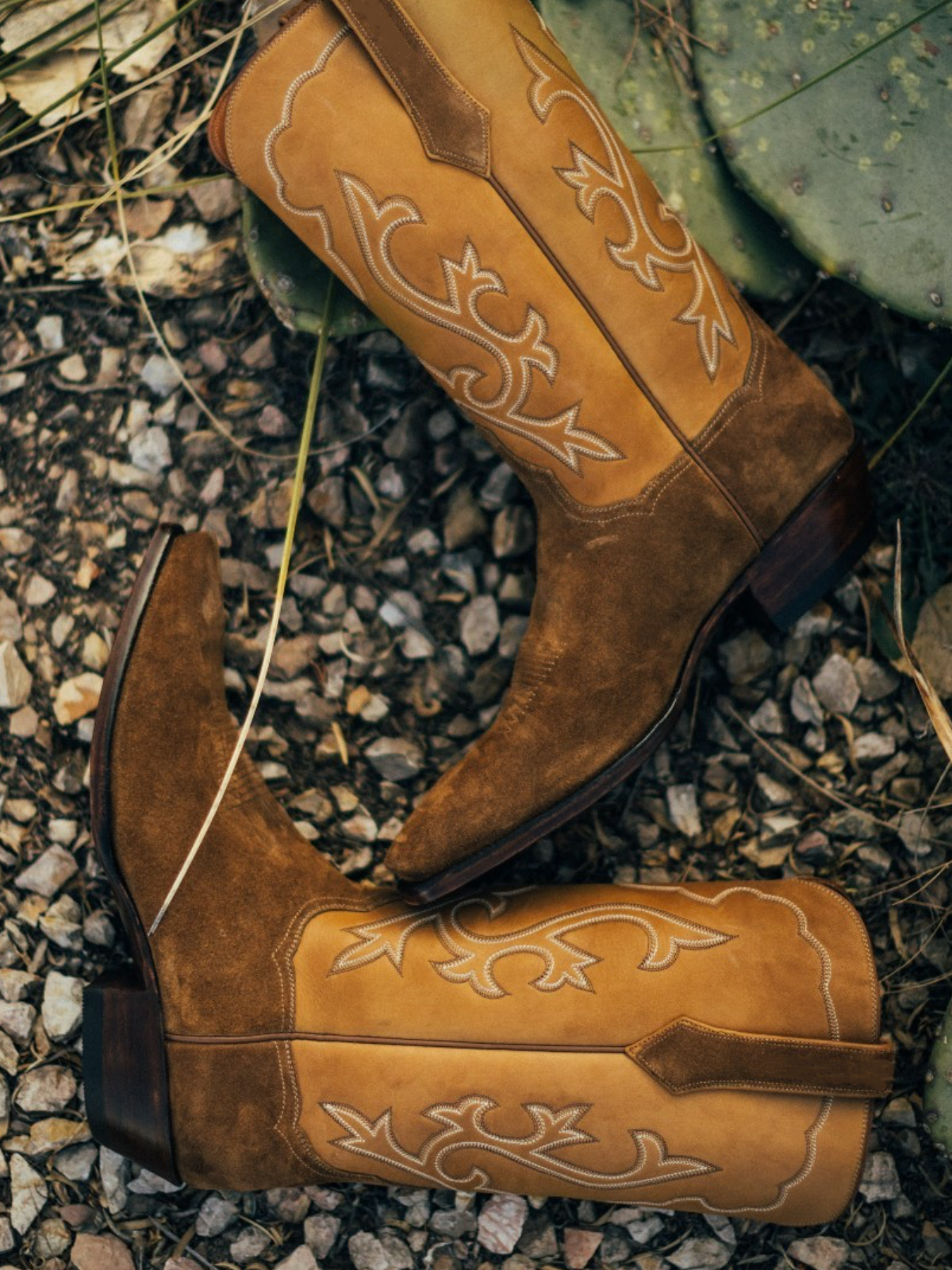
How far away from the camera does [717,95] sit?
142cm

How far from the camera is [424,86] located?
1.30m

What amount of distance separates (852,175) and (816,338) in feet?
0.91

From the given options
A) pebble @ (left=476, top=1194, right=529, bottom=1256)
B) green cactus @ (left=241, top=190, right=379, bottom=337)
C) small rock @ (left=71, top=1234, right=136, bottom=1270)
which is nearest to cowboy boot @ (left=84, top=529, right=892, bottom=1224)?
pebble @ (left=476, top=1194, right=529, bottom=1256)

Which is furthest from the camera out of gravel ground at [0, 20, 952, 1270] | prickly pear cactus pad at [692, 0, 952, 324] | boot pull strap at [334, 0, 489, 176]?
gravel ground at [0, 20, 952, 1270]

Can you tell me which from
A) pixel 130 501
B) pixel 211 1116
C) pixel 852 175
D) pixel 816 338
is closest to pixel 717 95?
pixel 852 175

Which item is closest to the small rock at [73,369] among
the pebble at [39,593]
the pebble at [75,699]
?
the pebble at [39,593]

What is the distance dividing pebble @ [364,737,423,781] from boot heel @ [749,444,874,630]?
1.67 feet

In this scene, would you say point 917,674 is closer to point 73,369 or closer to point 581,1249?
point 581,1249

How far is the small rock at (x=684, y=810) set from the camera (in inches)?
64.7

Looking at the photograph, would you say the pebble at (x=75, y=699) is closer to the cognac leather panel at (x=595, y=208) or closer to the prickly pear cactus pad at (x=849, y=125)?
the cognac leather panel at (x=595, y=208)

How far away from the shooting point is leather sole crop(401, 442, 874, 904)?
4.76ft

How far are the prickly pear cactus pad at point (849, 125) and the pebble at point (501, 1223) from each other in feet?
4.12

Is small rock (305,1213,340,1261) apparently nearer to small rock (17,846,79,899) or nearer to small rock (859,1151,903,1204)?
small rock (17,846,79,899)

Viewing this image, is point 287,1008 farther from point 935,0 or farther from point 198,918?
point 935,0
